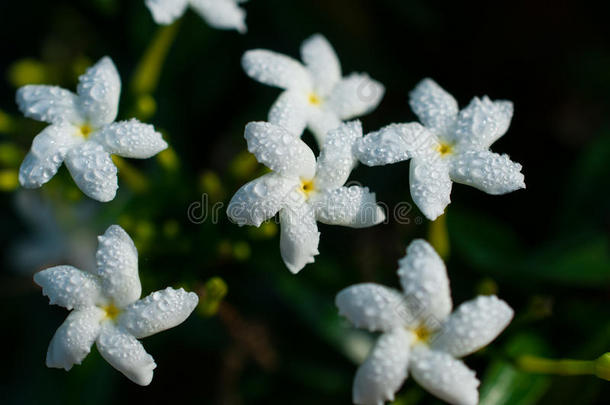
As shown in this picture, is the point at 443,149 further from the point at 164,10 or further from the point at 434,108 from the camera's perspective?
the point at 164,10

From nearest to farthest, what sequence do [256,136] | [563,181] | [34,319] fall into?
[256,136], [563,181], [34,319]

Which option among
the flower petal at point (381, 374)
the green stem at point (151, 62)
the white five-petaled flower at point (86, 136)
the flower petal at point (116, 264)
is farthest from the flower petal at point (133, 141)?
the flower petal at point (381, 374)

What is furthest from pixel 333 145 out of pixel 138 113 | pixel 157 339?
pixel 157 339

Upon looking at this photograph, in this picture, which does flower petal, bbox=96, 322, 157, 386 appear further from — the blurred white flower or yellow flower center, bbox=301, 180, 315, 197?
the blurred white flower

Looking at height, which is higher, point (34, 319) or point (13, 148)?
point (13, 148)

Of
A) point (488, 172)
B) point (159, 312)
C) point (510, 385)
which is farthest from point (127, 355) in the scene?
point (510, 385)

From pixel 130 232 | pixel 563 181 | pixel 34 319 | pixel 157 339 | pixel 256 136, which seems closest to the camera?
pixel 256 136

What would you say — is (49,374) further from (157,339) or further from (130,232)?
(130,232)
